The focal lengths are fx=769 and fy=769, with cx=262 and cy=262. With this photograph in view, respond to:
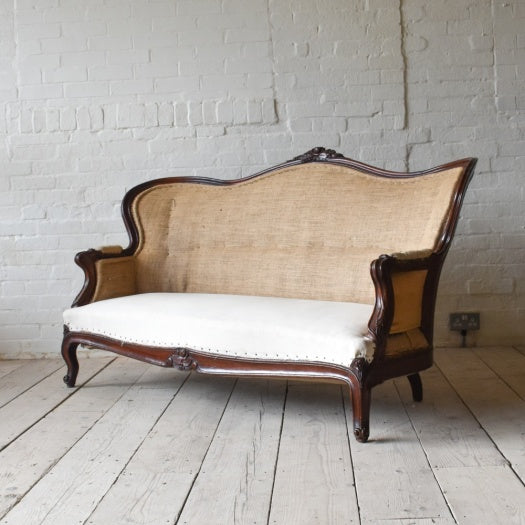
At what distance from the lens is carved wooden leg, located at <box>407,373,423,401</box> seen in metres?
3.16

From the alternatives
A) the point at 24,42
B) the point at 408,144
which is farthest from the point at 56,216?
the point at 408,144

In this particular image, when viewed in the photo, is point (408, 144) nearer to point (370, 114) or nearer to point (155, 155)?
point (370, 114)

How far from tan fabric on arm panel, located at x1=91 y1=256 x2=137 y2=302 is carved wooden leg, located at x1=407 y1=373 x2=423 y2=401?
154 cm

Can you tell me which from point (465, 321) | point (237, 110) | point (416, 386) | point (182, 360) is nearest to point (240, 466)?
point (182, 360)

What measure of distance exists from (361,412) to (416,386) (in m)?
0.61

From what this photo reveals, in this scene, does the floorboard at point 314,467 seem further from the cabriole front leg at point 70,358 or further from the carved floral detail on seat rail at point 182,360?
the cabriole front leg at point 70,358

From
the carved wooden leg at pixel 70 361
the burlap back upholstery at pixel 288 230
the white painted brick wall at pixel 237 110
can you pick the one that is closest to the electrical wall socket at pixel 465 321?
the white painted brick wall at pixel 237 110

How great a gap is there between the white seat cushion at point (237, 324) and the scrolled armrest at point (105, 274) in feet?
0.43

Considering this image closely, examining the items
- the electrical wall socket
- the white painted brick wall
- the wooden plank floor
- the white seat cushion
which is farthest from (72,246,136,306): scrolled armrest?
the electrical wall socket

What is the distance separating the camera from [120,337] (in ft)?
11.2

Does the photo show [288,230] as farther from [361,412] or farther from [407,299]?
[361,412]

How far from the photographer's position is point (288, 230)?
3.70 meters

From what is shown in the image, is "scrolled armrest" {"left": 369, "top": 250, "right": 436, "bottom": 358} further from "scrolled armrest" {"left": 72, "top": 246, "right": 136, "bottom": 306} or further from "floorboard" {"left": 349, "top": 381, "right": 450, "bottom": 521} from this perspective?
"scrolled armrest" {"left": 72, "top": 246, "right": 136, "bottom": 306}

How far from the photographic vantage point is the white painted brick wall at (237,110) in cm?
424
